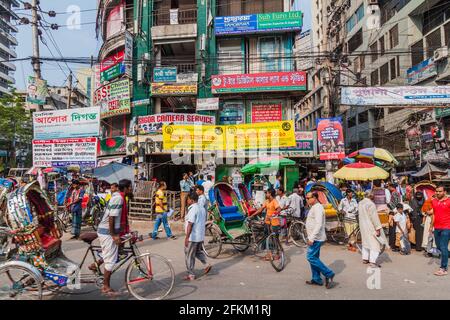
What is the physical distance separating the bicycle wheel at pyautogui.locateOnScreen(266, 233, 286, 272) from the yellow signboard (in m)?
8.99

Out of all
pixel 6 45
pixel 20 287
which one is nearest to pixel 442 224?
pixel 20 287

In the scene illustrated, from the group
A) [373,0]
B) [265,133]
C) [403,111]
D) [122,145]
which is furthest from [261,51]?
[373,0]

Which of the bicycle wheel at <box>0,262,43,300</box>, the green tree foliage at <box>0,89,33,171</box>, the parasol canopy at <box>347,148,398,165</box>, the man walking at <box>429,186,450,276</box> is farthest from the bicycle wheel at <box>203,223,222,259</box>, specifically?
the green tree foliage at <box>0,89,33,171</box>

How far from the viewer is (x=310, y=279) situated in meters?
6.35

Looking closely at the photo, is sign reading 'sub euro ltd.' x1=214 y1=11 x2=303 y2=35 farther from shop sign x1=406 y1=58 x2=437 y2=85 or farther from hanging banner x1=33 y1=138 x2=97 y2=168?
hanging banner x1=33 y1=138 x2=97 y2=168

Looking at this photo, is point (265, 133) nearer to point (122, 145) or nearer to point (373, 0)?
point (122, 145)

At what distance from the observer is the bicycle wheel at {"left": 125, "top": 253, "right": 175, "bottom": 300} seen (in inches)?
207

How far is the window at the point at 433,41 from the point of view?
23.0m

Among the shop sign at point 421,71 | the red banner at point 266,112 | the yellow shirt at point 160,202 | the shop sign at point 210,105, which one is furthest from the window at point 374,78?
the yellow shirt at point 160,202

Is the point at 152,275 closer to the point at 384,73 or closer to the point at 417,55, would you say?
the point at 417,55

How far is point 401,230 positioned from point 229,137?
9.01 meters

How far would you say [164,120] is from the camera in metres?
19.2

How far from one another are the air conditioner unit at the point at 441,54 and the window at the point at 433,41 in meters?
0.87

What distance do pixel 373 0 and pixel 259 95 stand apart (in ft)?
64.1
